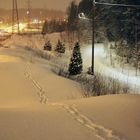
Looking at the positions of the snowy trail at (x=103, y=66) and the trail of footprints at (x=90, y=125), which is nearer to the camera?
the trail of footprints at (x=90, y=125)

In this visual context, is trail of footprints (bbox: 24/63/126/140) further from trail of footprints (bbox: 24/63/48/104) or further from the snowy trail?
the snowy trail

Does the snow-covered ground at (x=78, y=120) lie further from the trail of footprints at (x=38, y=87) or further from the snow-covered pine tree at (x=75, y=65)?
the snow-covered pine tree at (x=75, y=65)

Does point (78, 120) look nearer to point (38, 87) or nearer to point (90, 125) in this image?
point (90, 125)

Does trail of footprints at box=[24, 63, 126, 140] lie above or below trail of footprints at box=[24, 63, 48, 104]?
above

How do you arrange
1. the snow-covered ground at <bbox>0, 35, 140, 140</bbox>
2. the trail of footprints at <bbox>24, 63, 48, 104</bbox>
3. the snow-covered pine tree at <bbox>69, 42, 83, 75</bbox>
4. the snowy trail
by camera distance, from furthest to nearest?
the snowy trail, the snow-covered pine tree at <bbox>69, 42, 83, 75</bbox>, the trail of footprints at <bbox>24, 63, 48, 104</bbox>, the snow-covered ground at <bbox>0, 35, 140, 140</bbox>

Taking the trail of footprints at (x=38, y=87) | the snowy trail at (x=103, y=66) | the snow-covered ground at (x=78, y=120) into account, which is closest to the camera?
the snow-covered ground at (x=78, y=120)

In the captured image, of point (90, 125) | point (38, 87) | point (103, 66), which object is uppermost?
point (90, 125)

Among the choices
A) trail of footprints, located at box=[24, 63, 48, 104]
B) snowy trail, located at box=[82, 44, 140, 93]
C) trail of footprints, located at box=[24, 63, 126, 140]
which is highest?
trail of footprints, located at box=[24, 63, 126, 140]

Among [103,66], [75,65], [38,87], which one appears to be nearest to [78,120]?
[38,87]

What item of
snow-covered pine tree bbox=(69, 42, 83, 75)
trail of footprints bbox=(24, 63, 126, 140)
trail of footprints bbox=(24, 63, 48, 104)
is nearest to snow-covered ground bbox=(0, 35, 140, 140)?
trail of footprints bbox=(24, 63, 126, 140)

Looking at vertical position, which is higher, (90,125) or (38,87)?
(90,125)

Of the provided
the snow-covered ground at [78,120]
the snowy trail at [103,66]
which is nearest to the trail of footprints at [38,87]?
the snow-covered ground at [78,120]

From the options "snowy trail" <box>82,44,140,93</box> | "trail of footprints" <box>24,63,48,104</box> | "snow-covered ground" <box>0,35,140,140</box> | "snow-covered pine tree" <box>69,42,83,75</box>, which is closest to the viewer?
"snow-covered ground" <box>0,35,140,140</box>

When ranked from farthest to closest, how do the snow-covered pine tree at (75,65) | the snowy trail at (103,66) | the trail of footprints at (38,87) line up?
the snowy trail at (103,66), the snow-covered pine tree at (75,65), the trail of footprints at (38,87)
